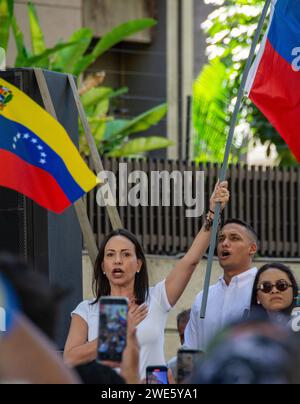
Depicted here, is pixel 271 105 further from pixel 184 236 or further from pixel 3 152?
pixel 184 236

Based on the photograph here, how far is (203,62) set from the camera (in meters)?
25.3

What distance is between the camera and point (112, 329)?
517 cm

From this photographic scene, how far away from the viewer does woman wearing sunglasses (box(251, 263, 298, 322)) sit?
7434 mm

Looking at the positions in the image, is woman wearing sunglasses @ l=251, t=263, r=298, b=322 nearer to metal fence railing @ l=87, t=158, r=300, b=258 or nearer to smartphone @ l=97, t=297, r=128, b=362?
smartphone @ l=97, t=297, r=128, b=362

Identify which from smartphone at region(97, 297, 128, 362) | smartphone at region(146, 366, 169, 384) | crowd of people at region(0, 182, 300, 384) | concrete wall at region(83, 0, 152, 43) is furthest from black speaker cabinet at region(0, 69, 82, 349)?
concrete wall at region(83, 0, 152, 43)

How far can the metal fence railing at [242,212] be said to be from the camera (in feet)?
45.5

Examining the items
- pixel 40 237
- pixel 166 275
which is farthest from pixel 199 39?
pixel 40 237

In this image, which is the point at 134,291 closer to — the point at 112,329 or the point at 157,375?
the point at 157,375

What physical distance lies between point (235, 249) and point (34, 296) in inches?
173

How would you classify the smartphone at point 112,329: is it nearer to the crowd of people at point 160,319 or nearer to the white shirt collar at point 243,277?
the crowd of people at point 160,319

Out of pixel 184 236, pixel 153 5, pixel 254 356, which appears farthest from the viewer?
pixel 153 5

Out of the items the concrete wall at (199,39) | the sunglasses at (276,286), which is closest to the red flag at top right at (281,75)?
the sunglasses at (276,286)

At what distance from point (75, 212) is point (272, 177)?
5894mm
